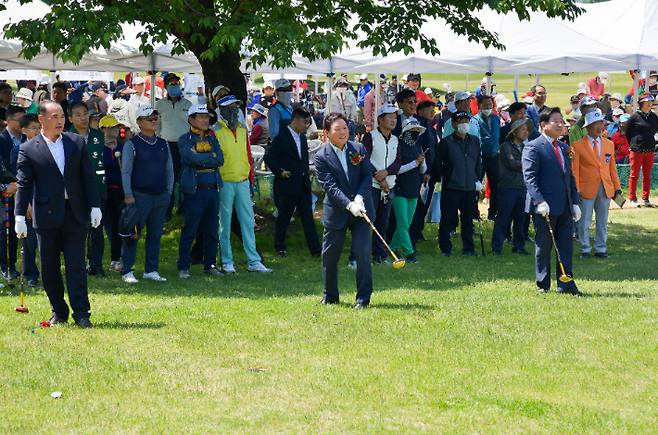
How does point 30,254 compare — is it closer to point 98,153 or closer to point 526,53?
point 98,153

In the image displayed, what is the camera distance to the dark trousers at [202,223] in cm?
1391

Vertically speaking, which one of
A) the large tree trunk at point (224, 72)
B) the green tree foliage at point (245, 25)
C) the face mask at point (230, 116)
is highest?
the green tree foliage at point (245, 25)

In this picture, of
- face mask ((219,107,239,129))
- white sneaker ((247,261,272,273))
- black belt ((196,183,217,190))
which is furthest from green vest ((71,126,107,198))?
white sneaker ((247,261,272,273))

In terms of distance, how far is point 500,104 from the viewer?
71.8ft

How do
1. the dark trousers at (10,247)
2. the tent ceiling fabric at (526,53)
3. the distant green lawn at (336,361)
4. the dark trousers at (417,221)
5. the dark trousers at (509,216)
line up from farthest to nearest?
1. the tent ceiling fabric at (526,53)
2. the dark trousers at (417,221)
3. the dark trousers at (509,216)
4. the dark trousers at (10,247)
5. the distant green lawn at (336,361)

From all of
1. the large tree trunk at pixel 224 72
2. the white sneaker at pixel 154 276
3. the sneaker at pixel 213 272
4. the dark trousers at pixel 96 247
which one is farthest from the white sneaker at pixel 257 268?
the large tree trunk at pixel 224 72

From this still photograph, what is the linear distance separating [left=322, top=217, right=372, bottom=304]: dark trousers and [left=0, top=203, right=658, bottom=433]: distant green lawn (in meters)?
0.20

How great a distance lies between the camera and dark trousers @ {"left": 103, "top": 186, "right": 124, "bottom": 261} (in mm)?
14016

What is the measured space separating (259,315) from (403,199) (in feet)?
15.3

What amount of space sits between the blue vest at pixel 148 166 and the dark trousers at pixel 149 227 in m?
0.11

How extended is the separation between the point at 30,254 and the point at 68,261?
2797 mm

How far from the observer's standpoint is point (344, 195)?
1123 centimetres

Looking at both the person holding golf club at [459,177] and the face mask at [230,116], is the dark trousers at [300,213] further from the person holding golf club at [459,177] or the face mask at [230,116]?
the person holding golf club at [459,177]

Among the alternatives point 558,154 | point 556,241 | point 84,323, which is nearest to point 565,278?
point 556,241
